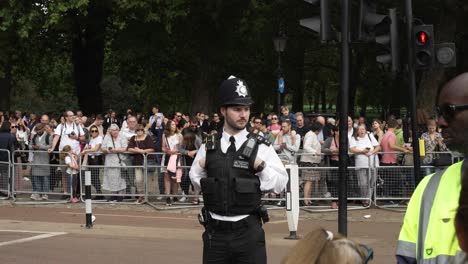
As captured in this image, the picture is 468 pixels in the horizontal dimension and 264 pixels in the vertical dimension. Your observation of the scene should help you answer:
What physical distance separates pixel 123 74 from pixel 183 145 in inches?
985

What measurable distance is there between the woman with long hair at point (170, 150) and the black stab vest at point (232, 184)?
1098 cm

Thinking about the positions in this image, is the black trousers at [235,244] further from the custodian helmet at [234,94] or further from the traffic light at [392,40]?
the traffic light at [392,40]

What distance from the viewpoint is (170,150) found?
58.4 feet

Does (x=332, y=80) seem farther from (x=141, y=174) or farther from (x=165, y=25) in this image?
(x=141, y=174)

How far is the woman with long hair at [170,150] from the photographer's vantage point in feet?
57.2

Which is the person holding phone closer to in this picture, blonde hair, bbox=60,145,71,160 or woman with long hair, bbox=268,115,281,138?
woman with long hair, bbox=268,115,281,138

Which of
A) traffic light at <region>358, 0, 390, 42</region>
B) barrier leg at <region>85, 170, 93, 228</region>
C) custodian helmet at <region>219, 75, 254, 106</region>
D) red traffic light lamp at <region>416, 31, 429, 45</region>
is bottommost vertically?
barrier leg at <region>85, 170, 93, 228</region>

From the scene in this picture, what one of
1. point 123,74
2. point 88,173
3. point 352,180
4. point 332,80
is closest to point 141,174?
point 88,173

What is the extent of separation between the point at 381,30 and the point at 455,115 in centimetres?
635

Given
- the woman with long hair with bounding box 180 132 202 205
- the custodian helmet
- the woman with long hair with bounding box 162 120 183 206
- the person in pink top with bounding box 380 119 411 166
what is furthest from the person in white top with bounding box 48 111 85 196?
the custodian helmet

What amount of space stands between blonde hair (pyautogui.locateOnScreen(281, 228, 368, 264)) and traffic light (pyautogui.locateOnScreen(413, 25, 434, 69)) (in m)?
6.59

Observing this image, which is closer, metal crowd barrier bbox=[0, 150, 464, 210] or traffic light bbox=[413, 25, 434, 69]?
traffic light bbox=[413, 25, 434, 69]

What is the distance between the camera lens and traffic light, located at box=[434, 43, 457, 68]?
9531mm

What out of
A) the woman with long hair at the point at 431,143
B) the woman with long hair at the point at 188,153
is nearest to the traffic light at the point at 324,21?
the woman with long hair at the point at 431,143
